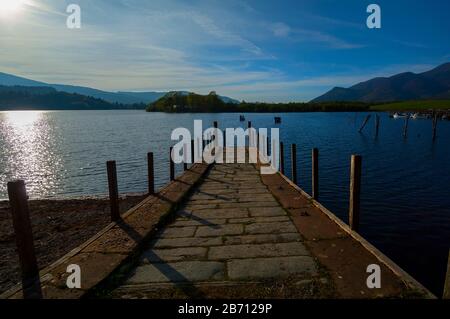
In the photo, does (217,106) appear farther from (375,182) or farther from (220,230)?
(220,230)

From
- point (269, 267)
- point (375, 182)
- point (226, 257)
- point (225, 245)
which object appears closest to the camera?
point (269, 267)

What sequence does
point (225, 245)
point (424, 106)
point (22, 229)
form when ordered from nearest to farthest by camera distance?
1. point (22, 229)
2. point (225, 245)
3. point (424, 106)

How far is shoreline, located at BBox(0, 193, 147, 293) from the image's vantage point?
24.8 feet

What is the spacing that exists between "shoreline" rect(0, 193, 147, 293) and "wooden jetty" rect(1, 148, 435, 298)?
2698 mm

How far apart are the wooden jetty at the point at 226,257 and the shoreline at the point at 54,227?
270cm

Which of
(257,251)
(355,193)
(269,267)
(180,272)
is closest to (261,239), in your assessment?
(257,251)

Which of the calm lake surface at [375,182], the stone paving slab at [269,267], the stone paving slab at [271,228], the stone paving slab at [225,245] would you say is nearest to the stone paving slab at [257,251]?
the stone paving slab at [225,245]

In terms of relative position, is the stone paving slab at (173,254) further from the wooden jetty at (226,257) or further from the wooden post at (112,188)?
the wooden post at (112,188)

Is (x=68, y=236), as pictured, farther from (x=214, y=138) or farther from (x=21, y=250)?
(x=214, y=138)

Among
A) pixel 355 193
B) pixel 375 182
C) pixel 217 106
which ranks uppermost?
pixel 217 106

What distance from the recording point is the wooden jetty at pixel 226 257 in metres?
3.85

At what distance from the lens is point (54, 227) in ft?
33.1

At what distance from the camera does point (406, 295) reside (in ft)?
11.8

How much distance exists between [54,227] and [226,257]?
7696 mm
